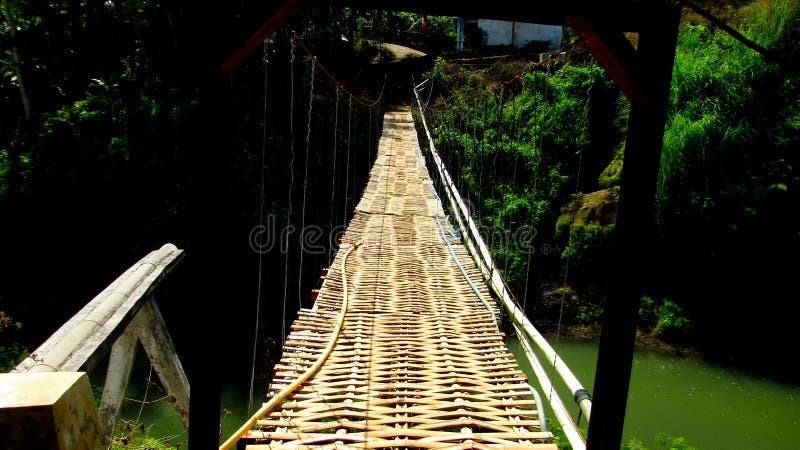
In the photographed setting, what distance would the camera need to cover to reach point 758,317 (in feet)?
20.3

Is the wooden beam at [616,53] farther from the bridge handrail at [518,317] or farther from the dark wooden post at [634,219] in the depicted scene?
the bridge handrail at [518,317]

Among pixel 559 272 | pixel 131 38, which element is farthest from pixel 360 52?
pixel 559 272

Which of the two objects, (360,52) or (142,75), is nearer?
(142,75)

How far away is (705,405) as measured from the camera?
514 centimetres

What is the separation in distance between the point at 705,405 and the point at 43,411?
6.14 m

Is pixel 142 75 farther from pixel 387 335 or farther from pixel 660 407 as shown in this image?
pixel 660 407

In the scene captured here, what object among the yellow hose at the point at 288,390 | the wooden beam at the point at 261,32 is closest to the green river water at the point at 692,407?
the yellow hose at the point at 288,390

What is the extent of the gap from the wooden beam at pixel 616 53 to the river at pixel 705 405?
14.4 feet

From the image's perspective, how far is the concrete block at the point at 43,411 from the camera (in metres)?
0.51

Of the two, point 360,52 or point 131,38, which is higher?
point 360,52

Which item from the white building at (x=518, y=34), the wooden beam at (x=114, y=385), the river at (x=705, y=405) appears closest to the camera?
the wooden beam at (x=114, y=385)

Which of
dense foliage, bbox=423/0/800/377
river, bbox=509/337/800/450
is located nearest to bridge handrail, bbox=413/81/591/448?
dense foliage, bbox=423/0/800/377

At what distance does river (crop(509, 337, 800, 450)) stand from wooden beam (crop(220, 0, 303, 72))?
4.77 m

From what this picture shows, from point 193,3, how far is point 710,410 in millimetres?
6057
